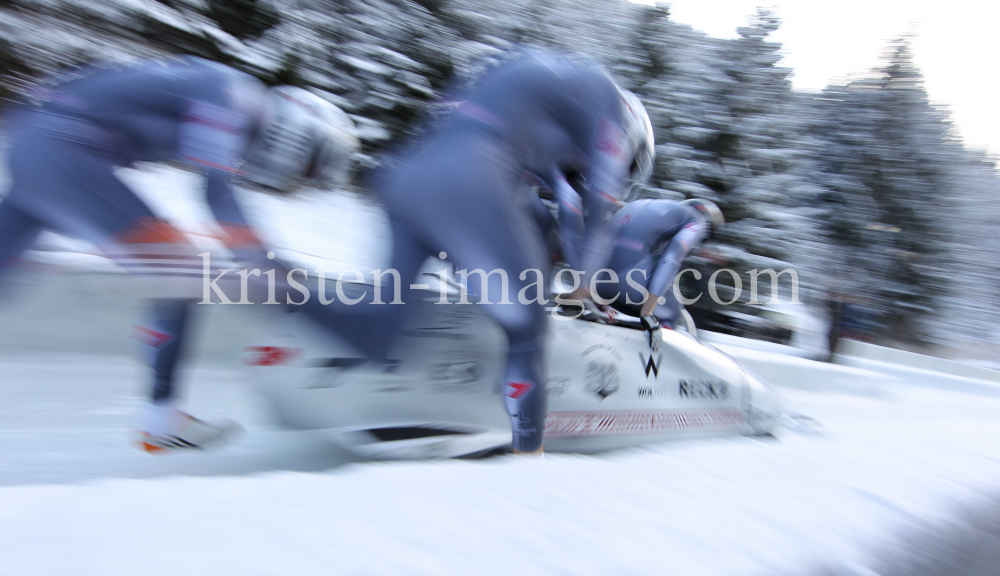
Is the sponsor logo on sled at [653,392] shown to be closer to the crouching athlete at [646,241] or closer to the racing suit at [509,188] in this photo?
the crouching athlete at [646,241]

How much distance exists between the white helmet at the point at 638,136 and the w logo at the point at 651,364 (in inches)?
20.9

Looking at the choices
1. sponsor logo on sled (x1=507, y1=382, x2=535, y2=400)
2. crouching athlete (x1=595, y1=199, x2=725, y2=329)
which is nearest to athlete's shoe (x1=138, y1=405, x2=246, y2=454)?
sponsor logo on sled (x1=507, y1=382, x2=535, y2=400)

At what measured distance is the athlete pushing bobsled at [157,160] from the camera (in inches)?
41.6

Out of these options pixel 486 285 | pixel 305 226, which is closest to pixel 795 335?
pixel 305 226

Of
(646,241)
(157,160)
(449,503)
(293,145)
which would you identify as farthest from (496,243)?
(646,241)

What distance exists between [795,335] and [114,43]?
743cm

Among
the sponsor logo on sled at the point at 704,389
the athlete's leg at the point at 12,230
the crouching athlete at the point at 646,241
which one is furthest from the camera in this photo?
the crouching athlete at the point at 646,241

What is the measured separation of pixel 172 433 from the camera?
116 centimetres

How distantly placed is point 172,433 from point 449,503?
0.71 meters

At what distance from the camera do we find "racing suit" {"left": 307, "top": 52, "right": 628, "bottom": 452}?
1.18m

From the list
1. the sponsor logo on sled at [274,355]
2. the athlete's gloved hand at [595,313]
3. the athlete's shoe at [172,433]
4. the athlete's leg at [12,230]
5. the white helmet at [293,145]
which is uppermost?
the white helmet at [293,145]

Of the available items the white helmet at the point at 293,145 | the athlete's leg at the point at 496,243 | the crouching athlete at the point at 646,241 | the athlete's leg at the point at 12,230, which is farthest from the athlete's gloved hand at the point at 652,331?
the athlete's leg at the point at 12,230

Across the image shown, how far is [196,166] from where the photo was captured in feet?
3.73

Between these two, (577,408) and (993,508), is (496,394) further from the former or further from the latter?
(993,508)
